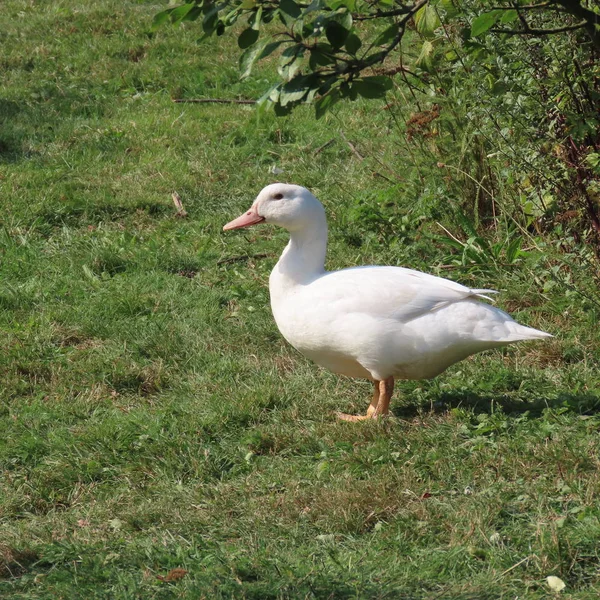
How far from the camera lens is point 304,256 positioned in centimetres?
480

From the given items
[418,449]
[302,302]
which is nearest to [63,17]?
[302,302]

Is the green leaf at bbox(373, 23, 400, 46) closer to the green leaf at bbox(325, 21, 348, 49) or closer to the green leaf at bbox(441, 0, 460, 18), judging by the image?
the green leaf at bbox(325, 21, 348, 49)

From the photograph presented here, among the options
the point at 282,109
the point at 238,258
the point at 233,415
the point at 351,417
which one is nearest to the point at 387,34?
the point at 282,109

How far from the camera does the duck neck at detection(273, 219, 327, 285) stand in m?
4.77

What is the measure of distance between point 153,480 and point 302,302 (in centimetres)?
106

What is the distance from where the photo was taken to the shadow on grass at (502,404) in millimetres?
4508

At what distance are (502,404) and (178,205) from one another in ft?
11.8

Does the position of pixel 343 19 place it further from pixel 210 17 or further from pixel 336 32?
pixel 210 17

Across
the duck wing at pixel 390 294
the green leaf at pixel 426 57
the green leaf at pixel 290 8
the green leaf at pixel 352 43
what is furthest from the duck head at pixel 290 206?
the green leaf at pixel 290 8

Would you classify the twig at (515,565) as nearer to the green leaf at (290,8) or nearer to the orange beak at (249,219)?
the green leaf at (290,8)

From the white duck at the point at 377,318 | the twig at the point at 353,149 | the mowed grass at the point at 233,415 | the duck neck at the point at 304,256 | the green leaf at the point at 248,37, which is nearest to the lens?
the green leaf at the point at 248,37

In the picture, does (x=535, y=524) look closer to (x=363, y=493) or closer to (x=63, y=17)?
(x=363, y=493)

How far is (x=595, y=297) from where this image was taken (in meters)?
5.32

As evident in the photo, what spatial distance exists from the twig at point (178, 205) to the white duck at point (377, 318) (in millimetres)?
2687
